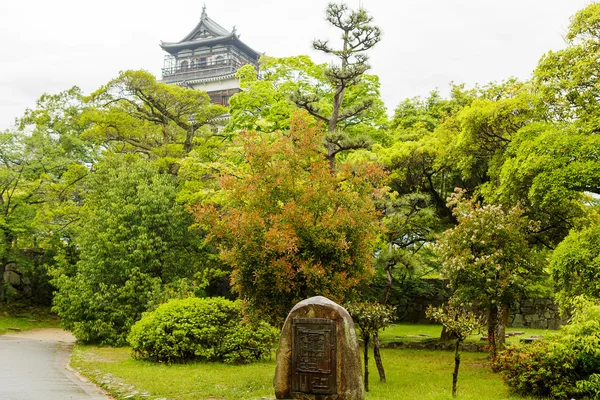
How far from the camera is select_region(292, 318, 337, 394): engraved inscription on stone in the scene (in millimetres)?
8070

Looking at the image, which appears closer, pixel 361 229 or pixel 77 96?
pixel 361 229

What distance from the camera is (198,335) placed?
45.0ft

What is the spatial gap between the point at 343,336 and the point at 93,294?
41.3 ft

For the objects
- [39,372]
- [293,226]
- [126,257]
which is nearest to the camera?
[293,226]

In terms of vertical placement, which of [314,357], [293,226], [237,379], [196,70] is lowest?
[237,379]

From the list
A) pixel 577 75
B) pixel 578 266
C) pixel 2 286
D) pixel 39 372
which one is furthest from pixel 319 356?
pixel 2 286

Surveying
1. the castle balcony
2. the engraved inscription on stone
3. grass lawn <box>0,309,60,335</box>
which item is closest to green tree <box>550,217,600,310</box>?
the engraved inscription on stone

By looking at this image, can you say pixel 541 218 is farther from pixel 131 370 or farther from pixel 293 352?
pixel 131 370

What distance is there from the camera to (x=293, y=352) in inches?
327

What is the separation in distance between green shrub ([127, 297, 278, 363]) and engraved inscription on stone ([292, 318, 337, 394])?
530 centimetres

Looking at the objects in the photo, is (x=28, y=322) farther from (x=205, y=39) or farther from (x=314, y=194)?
(x=205, y=39)

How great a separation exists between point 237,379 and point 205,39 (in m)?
39.0

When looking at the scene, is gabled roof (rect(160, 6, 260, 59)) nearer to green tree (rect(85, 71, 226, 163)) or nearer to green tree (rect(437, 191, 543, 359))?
green tree (rect(85, 71, 226, 163))

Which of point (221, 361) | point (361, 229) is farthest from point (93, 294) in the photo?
point (361, 229)
